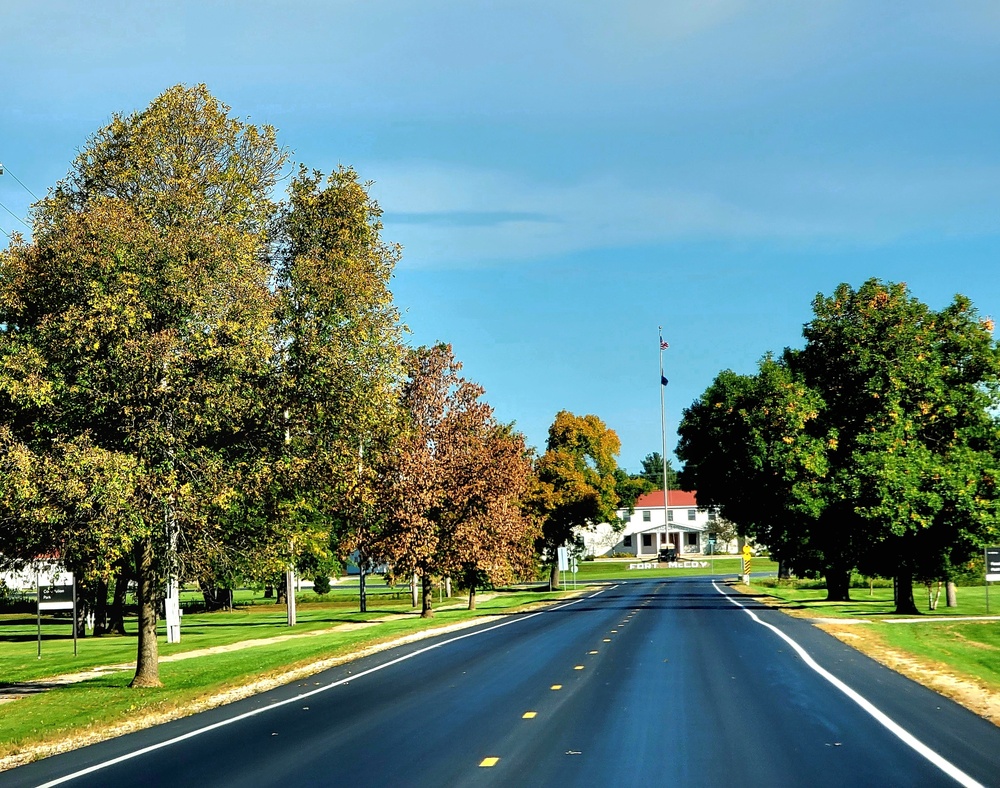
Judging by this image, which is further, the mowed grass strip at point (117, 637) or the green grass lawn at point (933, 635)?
the mowed grass strip at point (117, 637)

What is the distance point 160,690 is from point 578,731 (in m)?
10.6

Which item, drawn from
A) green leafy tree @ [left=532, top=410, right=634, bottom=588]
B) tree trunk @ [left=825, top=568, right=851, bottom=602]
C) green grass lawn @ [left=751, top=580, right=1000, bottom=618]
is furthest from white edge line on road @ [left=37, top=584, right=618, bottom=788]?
green leafy tree @ [left=532, top=410, right=634, bottom=588]

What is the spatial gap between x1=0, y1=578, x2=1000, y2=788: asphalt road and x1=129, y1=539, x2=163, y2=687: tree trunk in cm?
339

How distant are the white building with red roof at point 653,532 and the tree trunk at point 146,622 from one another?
416ft

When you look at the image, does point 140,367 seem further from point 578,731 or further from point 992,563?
point 992,563

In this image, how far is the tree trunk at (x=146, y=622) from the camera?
22.2 meters

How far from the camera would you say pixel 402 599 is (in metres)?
72.6

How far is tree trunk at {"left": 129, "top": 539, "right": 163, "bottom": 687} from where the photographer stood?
22.2m

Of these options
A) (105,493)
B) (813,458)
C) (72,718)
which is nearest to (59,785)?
(72,718)

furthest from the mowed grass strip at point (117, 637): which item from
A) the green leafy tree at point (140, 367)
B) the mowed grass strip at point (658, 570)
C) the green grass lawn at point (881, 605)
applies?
the mowed grass strip at point (658, 570)

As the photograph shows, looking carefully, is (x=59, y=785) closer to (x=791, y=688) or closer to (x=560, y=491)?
(x=791, y=688)

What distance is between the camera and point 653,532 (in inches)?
5969

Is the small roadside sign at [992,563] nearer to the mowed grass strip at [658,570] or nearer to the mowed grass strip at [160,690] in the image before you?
the mowed grass strip at [160,690]

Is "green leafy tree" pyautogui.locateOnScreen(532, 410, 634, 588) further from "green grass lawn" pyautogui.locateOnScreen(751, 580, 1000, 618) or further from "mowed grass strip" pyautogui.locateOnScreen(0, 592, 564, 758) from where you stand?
"mowed grass strip" pyautogui.locateOnScreen(0, 592, 564, 758)
